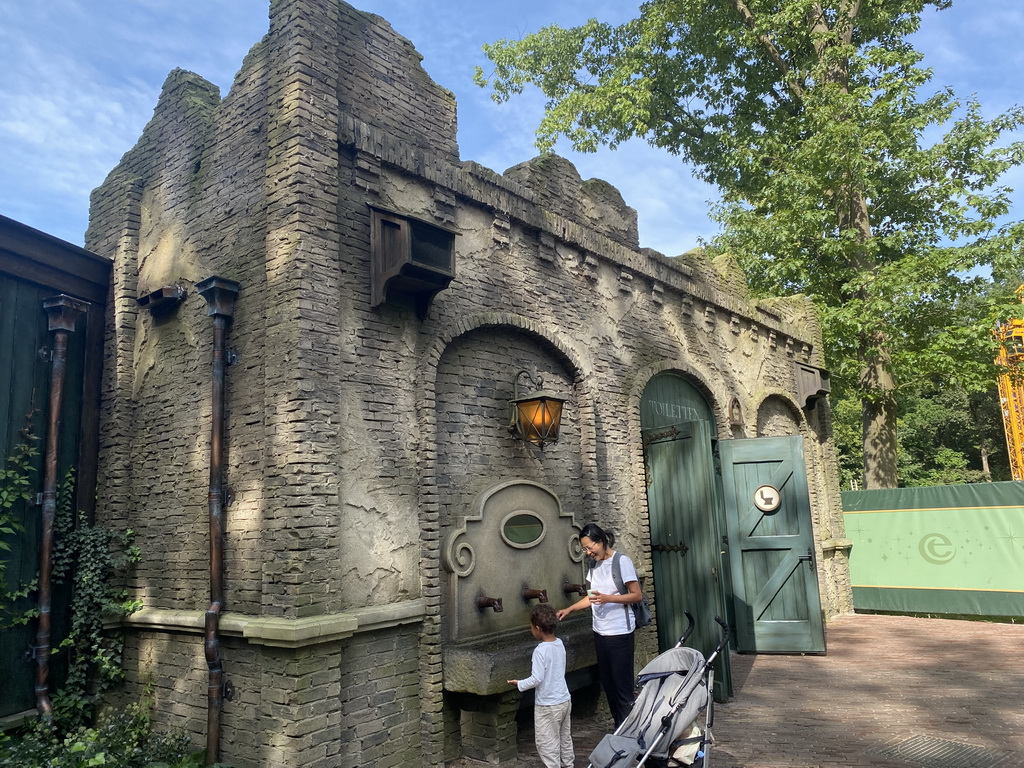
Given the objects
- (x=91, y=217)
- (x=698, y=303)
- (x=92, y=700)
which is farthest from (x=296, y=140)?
(x=698, y=303)

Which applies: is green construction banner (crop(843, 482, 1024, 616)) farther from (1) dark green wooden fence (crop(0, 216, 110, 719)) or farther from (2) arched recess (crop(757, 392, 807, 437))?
(1) dark green wooden fence (crop(0, 216, 110, 719))

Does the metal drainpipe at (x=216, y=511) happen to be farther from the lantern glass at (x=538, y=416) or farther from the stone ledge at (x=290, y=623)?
the lantern glass at (x=538, y=416)

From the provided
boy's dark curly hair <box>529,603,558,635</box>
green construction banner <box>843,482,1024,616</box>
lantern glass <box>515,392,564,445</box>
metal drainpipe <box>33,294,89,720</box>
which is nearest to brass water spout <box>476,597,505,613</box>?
boy's dark curly hair <box>529,603,558,635</box>

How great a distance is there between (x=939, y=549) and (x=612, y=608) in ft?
30.2

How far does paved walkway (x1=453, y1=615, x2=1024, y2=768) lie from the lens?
539 cm

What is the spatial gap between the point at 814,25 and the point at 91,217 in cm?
1447

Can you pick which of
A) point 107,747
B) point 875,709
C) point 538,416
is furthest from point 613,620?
point 107,747

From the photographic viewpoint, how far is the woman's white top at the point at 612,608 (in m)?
5.49

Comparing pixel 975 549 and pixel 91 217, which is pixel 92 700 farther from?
pixel 975 549

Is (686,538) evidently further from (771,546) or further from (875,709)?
(875,709)

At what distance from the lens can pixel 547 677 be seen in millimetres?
4723

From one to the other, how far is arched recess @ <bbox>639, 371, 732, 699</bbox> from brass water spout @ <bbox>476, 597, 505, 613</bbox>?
236cm

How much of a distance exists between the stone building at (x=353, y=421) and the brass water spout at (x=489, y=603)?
0.24ft

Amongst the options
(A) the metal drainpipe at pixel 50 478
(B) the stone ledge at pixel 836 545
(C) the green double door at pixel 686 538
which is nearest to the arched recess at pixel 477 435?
(C) the green double door at pixel 686 538
